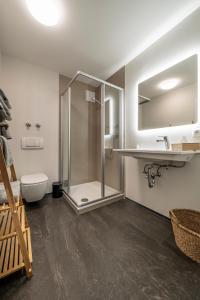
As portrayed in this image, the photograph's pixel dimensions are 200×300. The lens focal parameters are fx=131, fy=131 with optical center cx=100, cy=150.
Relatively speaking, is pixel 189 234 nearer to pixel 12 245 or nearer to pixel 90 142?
pixel 12 245

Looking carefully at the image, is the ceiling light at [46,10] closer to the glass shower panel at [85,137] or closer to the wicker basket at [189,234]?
the glass shower panel at [85,137]

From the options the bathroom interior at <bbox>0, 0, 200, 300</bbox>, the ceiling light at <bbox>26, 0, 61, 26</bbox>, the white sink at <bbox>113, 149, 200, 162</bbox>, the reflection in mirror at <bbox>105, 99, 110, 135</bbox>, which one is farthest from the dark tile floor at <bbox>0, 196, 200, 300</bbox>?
the ceiling light at <bbox>26, 0, 61, 26</bbox>

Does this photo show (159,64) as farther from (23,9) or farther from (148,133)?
(23,9)

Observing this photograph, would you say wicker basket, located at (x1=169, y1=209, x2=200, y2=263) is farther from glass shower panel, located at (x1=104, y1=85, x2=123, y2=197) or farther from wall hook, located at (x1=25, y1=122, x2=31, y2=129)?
wall hook, located at (x1=25, y1=122, x2=31, y2=129)

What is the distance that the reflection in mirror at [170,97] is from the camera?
149 centimetres

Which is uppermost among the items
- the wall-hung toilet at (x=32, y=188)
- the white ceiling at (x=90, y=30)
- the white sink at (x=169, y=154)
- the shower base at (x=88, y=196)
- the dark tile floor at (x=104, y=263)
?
the white ceiling at (x=90, y=30)

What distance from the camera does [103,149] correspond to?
220 centimetres

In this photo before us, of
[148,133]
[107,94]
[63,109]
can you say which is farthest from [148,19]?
[63,109]

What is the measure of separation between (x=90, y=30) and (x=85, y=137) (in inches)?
70.5

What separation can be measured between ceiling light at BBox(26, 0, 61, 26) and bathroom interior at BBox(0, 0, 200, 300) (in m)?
0.01

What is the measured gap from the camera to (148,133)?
1.98m

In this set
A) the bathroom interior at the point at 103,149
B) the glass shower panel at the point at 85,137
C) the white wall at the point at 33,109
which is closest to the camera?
the bathroom interior at the point at 103,149

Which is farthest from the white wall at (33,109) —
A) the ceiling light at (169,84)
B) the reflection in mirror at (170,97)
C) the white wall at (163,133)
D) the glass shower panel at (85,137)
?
the ceiling light at (169,84)

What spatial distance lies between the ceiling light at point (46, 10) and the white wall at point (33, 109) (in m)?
0.97
